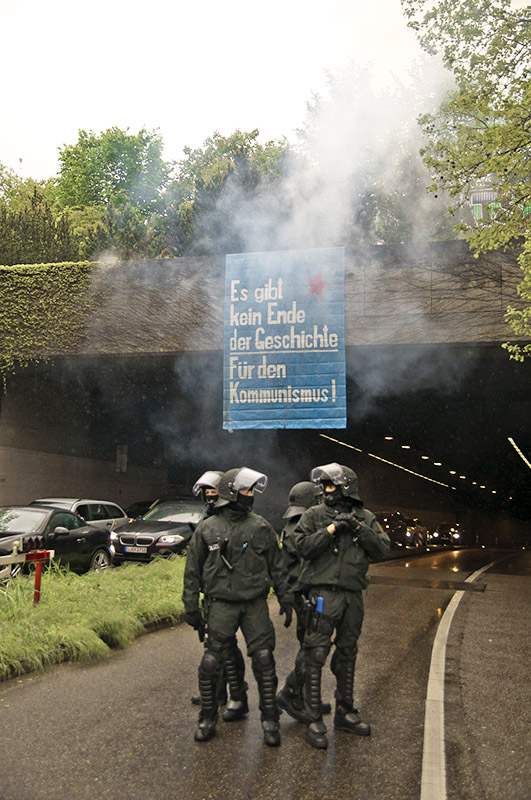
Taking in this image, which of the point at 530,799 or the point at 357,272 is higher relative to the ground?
the point at 357,272

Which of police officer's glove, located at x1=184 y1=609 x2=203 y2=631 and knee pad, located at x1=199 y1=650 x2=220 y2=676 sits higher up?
police officer's glove, located at x1=184 y1=609 x2=203 y2=631

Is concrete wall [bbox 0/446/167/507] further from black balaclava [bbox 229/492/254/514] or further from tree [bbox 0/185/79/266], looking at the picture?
black balaclava [bbox 229/492/254/514]

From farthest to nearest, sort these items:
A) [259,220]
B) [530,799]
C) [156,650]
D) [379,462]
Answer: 1. [379,462]
2. [259,220]
3. [156,650]
4. [530,799]

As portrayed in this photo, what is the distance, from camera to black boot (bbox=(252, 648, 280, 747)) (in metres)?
4.07

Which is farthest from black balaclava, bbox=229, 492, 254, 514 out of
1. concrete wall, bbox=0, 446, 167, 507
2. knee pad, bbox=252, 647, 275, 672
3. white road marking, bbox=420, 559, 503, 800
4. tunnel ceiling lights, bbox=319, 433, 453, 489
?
tunnel ceiling lights, bbox=319, 433, 453, 489

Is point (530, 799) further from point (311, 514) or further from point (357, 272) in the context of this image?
point (357, 272)

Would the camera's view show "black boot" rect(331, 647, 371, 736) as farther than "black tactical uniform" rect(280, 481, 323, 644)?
No

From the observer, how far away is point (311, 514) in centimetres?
459

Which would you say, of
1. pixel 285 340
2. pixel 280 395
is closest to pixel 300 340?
pixel 285 340

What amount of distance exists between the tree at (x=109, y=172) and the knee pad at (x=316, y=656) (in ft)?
120

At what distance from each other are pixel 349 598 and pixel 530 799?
1.47 metres

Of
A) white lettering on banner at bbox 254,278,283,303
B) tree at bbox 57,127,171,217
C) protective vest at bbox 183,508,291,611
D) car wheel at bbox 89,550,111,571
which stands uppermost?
tree at bbox 57,127,171,217

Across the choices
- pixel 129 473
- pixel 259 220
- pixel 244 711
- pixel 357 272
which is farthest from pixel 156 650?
pixel 129 473

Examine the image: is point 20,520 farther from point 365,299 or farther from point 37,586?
point 365,299
